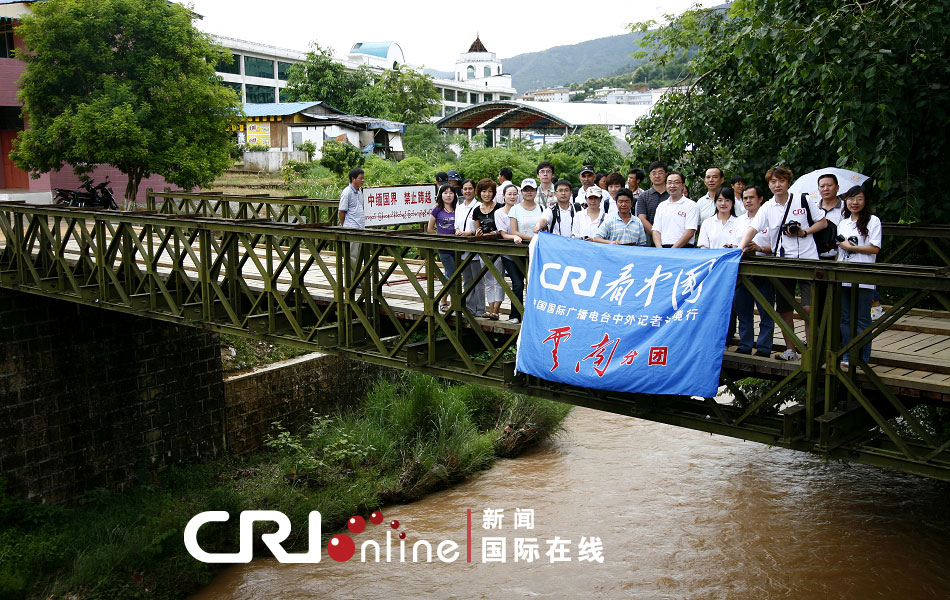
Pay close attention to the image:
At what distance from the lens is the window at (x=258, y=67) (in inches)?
2082

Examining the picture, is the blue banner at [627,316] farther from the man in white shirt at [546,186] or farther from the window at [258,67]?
the window at [258,67]

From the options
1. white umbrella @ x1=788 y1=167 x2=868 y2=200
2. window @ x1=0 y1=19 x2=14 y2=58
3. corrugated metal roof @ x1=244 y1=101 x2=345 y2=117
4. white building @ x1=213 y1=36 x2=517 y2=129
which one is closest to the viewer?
white umbrella @ x1=788 y1=167 x2=868 y2=200

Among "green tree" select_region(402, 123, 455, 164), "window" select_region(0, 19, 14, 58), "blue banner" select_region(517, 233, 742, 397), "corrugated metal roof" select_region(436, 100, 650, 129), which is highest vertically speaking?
"window" select_region(0, 19, 14, 58)

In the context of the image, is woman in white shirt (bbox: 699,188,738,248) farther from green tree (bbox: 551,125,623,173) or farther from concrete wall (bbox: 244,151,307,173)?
concrete wall (bbox: 244,151,307,173)

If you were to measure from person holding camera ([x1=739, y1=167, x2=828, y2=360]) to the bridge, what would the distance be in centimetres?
37

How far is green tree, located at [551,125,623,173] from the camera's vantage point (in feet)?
97.0

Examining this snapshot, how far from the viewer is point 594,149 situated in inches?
1190

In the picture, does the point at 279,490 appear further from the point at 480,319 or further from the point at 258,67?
the point at 258,67

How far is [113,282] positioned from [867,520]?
10.3m

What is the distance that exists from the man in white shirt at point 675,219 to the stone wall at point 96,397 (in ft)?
28.6


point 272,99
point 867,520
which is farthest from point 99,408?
point 272,99

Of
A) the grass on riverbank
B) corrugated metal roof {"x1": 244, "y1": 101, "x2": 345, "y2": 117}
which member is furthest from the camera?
corrugated metal roof {"x1": 244, "y1": 101, "x2": 345, "y2": 117}

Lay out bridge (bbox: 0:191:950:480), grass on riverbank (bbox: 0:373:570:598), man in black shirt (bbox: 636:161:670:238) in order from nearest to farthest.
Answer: bridge (bbox: 0:191:950:480) → man in black shirt (bbox: 636:161:670:238) → grass on riverbank (bbox: 0:373:570:598)

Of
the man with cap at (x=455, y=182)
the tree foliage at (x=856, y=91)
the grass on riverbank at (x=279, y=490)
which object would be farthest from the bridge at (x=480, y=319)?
the grass on riverbank at (x=279, y=490)
